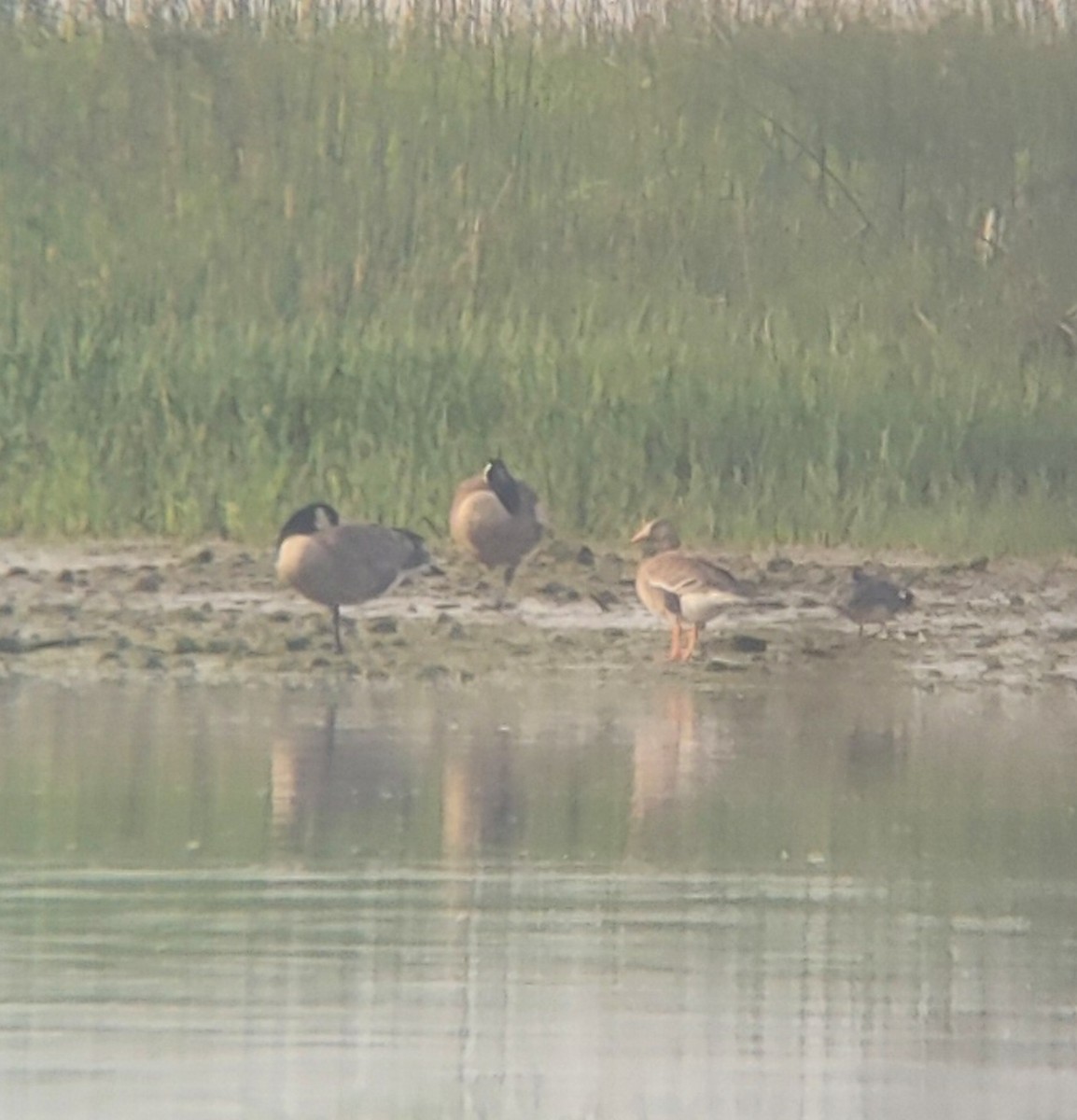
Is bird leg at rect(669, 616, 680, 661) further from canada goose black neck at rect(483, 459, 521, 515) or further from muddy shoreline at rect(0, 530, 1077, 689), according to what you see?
canada goose black neck at rect(483, 459, 521, 515)

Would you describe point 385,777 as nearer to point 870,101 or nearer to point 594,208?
point 594,208

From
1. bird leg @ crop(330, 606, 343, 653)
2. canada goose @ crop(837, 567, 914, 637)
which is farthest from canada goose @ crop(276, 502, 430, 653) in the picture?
canada goose @ crop(837, 567, 914, 637)

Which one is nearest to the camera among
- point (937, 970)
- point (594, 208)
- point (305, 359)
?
point (937, 970)

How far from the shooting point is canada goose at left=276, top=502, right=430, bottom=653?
35.7 feet

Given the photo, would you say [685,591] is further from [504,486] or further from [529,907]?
[529,907]

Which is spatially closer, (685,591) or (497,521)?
(685,591)

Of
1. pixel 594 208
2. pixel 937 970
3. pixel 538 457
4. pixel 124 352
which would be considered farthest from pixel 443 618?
pixel 937 970

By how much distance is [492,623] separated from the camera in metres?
11.5

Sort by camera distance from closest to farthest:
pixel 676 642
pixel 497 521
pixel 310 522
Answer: pixel 676 642 < pixel 310 522 < pixel 497 521

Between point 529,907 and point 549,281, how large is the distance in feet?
27.9

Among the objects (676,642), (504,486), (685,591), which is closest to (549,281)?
(504,486)

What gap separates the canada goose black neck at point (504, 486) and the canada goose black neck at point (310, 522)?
777 millimetres

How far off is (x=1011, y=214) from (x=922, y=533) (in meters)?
3.47

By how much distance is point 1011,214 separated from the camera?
15805mm
